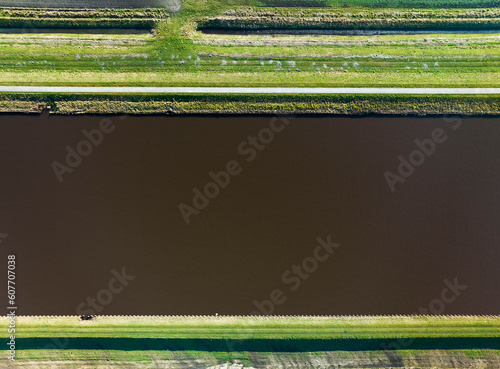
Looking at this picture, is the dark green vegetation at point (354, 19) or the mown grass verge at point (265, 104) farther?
the dark green vegetation at point (354, 19)

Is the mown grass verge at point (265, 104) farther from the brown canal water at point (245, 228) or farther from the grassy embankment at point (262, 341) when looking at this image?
the grassy embankment at point (262, 341)

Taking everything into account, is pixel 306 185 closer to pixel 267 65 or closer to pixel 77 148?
pixel 267 65

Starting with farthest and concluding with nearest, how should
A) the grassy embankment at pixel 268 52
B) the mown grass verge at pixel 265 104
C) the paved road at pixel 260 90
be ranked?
the grassy embankment at pixel 268 52, the paved road at pixel 260 90, the mown grass verge at pixel 265 104

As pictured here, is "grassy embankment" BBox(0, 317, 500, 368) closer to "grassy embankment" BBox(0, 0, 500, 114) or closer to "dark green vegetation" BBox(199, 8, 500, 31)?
Answer: "grassy embankment" BBox(0, 0, 500, 114)

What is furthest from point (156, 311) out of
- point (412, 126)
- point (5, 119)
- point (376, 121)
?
point (412, 126)

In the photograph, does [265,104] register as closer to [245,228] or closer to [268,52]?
[268,52]

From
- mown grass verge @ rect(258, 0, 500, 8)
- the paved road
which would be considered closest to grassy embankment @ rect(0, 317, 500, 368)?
the paved road

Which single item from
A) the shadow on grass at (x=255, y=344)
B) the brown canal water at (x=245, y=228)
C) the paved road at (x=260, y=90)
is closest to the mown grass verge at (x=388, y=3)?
the paved road at (x=260, y=90)
